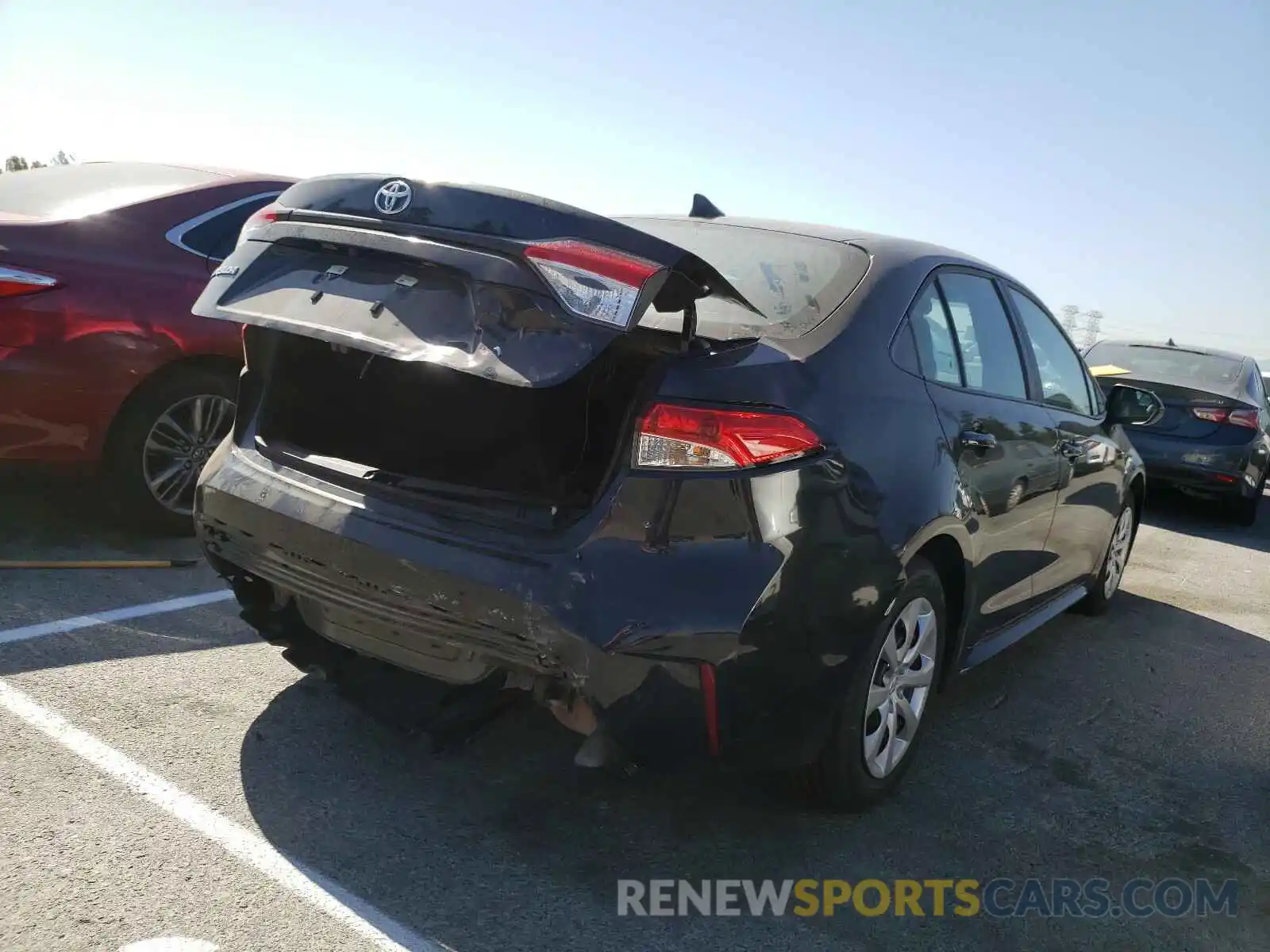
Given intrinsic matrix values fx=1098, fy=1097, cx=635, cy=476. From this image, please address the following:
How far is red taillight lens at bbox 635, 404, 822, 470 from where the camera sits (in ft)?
8.04

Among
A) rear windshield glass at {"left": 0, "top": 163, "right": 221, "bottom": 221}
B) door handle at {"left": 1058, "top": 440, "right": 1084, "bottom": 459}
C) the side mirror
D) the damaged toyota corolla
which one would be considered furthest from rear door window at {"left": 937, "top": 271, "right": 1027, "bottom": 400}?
rear windshield glass at {"left": 0, "top": 163, "right": 221, "bottom": 221}

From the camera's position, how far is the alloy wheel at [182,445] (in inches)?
187

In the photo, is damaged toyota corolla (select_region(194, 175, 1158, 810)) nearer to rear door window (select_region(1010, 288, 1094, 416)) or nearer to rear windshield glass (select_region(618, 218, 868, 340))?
rear windshield glass (select_region(618, 218, 868, 340))

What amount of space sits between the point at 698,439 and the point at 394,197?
972 millimetres

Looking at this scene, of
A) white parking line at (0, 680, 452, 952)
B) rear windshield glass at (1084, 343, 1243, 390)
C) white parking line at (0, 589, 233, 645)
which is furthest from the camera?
rear windshield glass at (1084, 343, 1243, 390)

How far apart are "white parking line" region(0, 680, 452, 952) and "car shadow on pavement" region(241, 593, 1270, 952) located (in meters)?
0.04

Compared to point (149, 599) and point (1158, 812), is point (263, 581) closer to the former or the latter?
point (149, 599)

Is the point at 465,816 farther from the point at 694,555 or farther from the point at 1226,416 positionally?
the point at 1226,416

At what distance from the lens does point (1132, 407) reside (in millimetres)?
4910

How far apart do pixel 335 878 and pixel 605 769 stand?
66 cm

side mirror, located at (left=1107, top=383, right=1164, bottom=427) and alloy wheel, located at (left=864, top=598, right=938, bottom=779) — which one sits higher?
side mirror, located at (left=1107, top=383, right=1164, bottom=427)

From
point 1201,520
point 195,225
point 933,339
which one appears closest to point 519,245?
point 933,339

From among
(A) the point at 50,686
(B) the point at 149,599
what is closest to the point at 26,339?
(B) the point at 149,599

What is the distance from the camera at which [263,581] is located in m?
3.20
